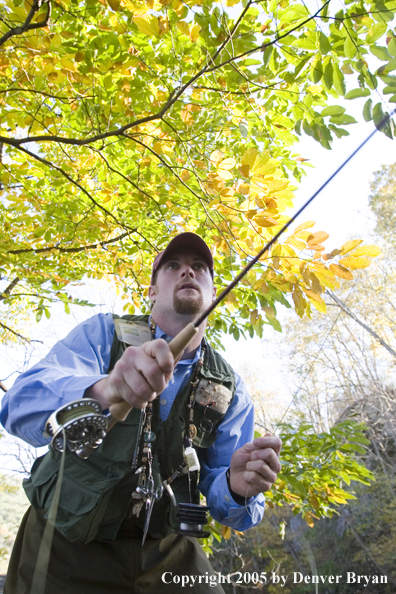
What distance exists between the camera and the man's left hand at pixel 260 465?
62.1 inches

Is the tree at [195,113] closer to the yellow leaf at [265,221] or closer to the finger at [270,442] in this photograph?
the yellow leaf at [265,221]

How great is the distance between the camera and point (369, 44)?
1777 mm

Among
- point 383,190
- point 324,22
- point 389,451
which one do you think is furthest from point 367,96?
point 383,190

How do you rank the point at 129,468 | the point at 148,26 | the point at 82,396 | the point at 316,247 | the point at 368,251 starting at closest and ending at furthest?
the point at 82,396, the point at 129,468, the point at 368,251, the point at 316,247, the point at 148,26

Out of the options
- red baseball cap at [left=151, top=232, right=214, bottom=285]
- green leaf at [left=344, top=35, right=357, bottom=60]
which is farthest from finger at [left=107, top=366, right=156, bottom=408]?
green leaf at [left=344, top=35, right=357, bottom=60]

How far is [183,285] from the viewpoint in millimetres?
2137

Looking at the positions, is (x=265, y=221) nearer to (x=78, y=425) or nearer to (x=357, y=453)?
(x=78, y=425)

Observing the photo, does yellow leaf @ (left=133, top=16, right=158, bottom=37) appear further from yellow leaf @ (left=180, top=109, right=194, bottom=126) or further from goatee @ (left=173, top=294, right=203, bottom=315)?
goatee @ (left=173, top=294, right=203, bottom=315)

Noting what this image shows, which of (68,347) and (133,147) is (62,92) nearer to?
(133,147)

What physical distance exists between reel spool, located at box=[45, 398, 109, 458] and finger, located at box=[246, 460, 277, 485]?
0.89 m

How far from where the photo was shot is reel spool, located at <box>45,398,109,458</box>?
87 centimetres

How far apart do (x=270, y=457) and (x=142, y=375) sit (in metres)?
0.91

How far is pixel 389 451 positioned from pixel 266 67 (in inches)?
761

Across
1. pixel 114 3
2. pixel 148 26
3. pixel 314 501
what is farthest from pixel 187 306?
pixel 314 501
